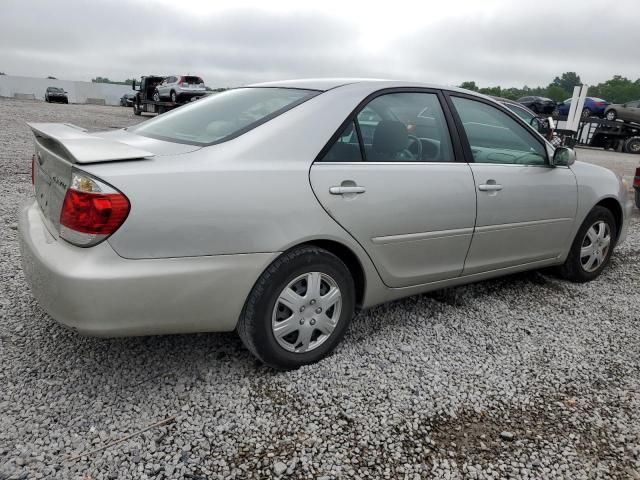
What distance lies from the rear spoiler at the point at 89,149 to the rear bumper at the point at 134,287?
1.21 feet

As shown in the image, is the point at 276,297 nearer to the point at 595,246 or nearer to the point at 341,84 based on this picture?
the point at 341,84

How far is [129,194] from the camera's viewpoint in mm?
1991

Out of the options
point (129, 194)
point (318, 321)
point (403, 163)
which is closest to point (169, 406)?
point (318, 321)

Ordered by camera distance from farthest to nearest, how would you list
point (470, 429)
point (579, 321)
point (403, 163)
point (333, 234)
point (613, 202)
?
point (613, 202), point (579, 321), point (403, 163), point (333, 234), point (470, 429)

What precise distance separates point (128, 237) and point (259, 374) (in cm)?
103

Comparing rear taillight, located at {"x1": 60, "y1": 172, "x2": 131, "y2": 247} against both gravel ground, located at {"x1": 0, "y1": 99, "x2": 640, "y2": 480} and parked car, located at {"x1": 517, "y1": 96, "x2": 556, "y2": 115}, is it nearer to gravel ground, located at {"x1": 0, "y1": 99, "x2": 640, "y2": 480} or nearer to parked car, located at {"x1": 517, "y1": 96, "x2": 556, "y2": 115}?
gravel ground, located at {"x1": 0, "y1": 99, "x2": 640, "y2": 480}

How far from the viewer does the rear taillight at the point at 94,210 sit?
1.96m

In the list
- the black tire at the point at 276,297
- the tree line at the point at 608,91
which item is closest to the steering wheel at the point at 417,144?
the black tire at the point at 276,297

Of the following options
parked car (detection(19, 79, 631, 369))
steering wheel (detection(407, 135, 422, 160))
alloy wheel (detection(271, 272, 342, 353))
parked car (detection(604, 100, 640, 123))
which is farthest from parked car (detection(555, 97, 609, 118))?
alloy wheel (detection(271, 272, 342, 353))

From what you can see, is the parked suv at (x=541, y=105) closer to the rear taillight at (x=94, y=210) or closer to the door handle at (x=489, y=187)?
the door handle at (x=489, y=187)

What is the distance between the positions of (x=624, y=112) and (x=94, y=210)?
2567 centimetres

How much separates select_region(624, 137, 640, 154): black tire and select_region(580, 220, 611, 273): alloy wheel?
21137 mm

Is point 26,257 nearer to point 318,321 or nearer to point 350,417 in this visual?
point 318,321

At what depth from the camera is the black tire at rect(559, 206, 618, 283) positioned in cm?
401
